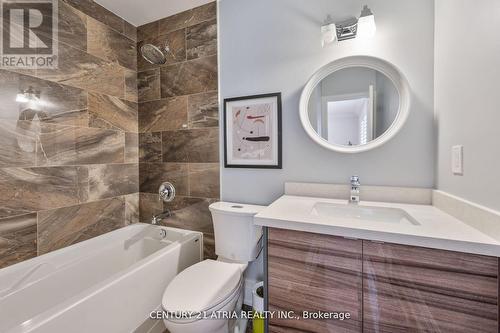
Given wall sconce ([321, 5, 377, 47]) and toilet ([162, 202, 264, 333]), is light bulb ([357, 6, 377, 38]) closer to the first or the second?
wall sconce ([321, 5, 377, 47])

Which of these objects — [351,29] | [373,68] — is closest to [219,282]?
[373,68]

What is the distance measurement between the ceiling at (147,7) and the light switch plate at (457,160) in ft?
6.66

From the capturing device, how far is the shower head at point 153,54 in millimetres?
1703

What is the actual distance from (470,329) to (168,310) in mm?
1220

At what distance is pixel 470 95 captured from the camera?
2.99 feet

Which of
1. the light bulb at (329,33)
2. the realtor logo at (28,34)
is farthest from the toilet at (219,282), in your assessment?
the realtor logo at (28,34)

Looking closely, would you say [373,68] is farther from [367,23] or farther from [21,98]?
[21,98]

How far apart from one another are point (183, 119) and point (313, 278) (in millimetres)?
1591

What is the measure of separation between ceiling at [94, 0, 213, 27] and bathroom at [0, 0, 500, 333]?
2cm

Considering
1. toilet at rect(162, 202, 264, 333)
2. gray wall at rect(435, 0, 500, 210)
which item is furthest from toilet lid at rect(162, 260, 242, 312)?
gray wall at rect(435, 0, 500, 210)

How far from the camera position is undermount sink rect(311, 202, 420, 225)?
3.84ft

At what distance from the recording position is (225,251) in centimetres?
148

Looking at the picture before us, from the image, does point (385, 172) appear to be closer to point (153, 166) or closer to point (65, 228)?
point (153, 166)

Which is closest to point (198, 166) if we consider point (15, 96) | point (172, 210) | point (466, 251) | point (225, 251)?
point (172, 210)
